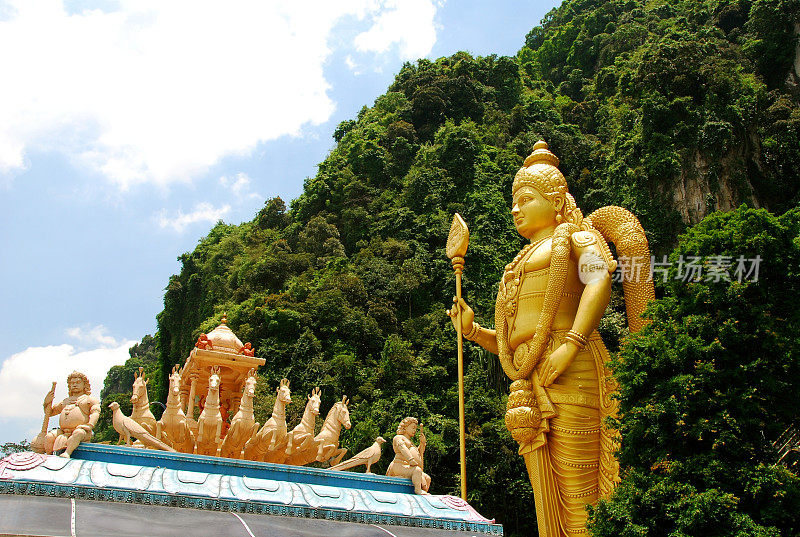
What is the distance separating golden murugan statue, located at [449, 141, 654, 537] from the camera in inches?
307

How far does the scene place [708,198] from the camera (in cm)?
2238

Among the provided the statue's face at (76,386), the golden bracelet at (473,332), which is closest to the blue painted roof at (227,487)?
the statue's face at (76,386)

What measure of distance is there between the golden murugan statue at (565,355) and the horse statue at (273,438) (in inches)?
138

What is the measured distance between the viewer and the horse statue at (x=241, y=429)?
10.2 meters

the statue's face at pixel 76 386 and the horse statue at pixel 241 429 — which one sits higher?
the statue's face at pixel 76 386

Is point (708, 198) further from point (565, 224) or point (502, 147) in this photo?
point (565, 224)

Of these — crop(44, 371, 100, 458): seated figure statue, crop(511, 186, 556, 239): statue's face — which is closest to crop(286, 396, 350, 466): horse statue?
crop(44, 371, 100, 458): seated figure statue

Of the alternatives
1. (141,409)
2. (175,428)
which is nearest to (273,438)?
(175,428)

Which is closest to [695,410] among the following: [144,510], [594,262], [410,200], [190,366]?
[594,262]

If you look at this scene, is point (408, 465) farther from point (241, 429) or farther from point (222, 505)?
point (241, 429)

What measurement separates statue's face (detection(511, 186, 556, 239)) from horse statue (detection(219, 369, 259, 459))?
4363 millimetres

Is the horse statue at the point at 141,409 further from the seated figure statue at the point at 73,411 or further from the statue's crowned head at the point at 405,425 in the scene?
the statue's crowned head at the point at 405,425

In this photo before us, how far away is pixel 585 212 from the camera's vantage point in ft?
87.9

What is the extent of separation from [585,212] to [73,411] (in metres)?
21.5
